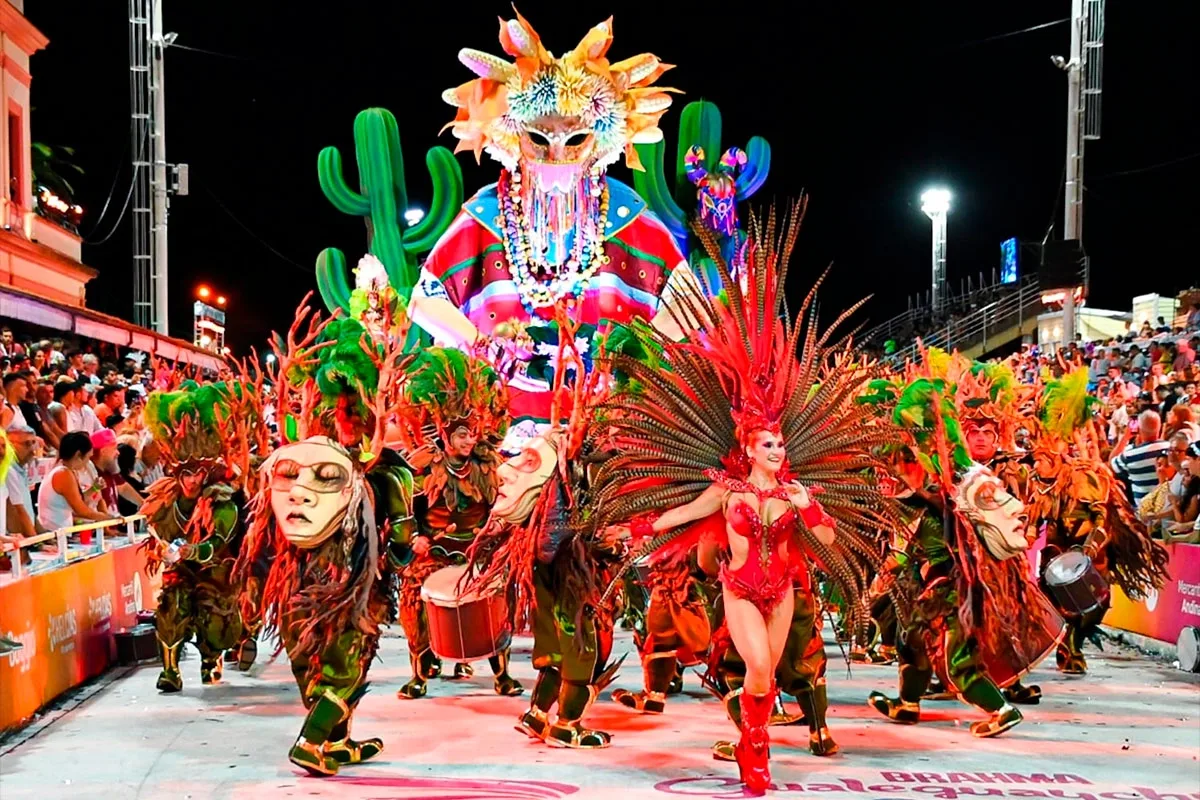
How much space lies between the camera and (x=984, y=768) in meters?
6.14

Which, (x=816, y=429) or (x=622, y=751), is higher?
(x=816, y=429)

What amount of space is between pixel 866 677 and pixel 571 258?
450 cm

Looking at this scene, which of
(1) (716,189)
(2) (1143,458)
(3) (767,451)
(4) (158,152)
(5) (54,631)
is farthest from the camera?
(4) (158,152)

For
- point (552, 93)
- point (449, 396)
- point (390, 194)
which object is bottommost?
point (449, 396)

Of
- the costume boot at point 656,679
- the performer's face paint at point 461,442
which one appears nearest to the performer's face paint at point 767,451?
the costume boot at point 656,679

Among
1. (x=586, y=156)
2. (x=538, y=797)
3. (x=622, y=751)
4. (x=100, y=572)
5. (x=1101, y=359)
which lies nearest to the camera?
(x=538, y=797)

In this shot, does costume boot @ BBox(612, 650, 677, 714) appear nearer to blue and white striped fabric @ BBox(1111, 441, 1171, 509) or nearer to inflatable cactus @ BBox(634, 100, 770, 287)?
blue and white striped fabric @ BBox(1111, 441, 1171, 509)

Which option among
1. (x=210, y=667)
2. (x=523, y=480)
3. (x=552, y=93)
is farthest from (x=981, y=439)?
(x=552, y=93)

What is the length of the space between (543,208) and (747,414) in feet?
20.5

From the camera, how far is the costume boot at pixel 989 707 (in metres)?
6.77

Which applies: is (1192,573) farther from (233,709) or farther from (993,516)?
(233,709)

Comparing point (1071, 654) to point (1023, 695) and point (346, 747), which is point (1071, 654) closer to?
point (1023, 695)

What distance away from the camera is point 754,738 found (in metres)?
5.70

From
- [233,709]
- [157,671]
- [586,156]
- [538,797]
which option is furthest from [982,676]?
[586,156]
